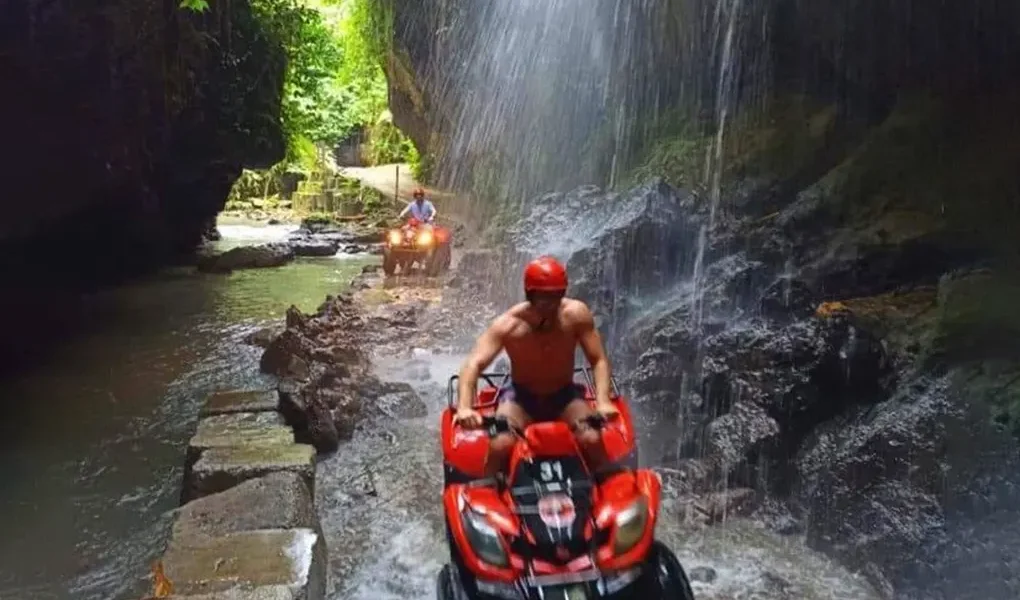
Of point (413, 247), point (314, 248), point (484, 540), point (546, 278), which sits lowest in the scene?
point (314, 248)

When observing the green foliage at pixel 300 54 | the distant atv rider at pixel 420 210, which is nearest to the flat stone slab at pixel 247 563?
the distant atv rider at pixel 420 210

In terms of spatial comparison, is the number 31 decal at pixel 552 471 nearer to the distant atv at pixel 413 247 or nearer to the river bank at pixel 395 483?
the river bank at pixel 395 483

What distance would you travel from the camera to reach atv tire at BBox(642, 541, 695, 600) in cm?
335

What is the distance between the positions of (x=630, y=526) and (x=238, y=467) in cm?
288

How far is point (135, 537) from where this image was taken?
17.8 ft

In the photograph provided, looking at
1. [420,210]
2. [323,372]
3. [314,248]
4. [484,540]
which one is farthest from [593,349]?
[314,248]

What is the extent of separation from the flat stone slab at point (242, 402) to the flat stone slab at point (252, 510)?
1.53 metres

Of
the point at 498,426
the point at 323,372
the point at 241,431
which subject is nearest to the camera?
the point at 498,426

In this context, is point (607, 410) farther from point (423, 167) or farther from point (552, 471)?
point (423, 167)

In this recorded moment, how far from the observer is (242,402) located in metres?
6.45

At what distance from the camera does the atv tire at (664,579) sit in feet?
11.0

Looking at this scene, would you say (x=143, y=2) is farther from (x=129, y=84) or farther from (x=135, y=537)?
(x=135, y=537)

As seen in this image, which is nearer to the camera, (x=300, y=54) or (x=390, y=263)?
(x=390, y=263)

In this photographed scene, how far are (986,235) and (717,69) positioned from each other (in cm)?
533
